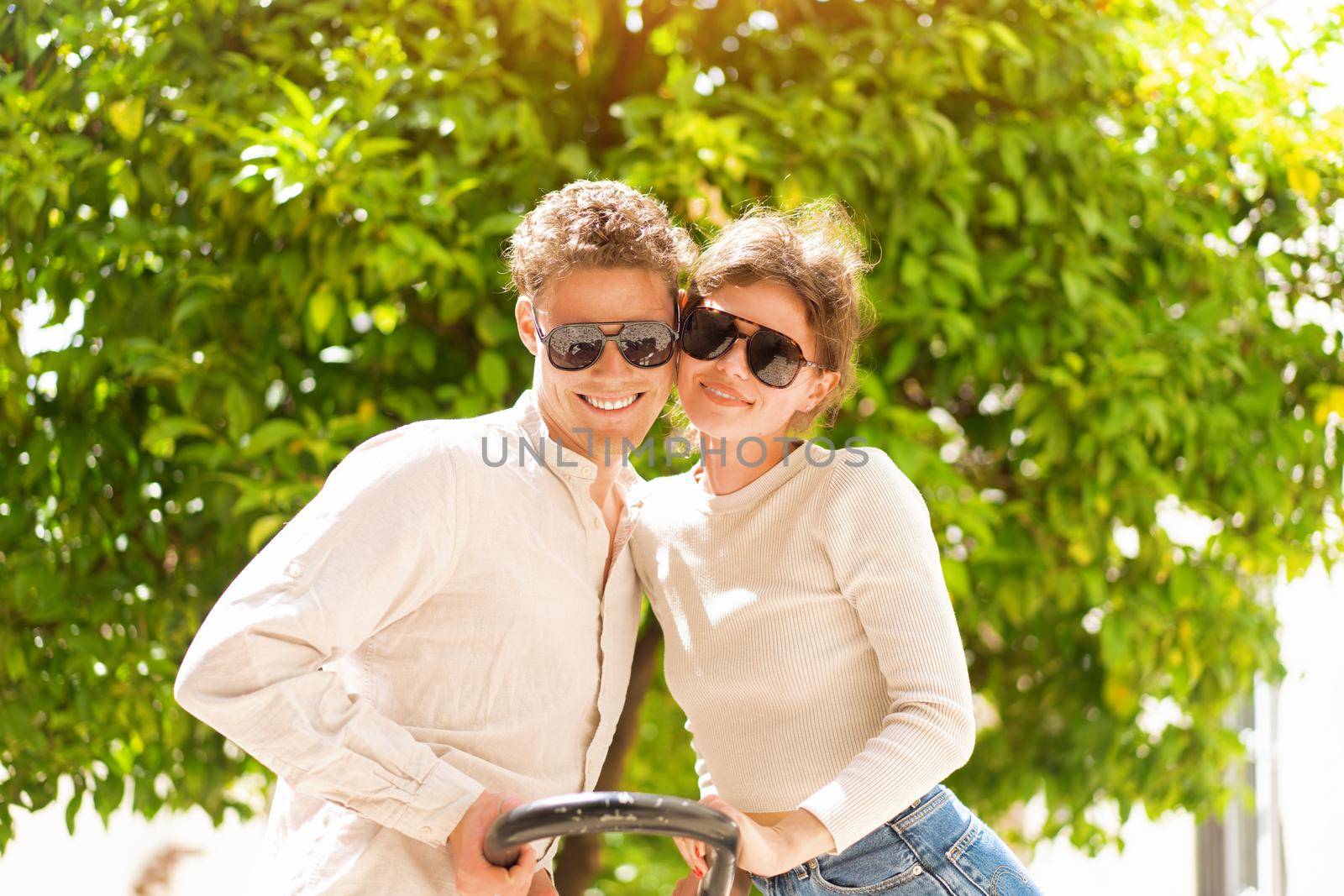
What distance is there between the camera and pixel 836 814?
4.81ft

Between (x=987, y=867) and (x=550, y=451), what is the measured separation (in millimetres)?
796

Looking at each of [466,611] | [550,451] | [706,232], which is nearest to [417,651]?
[466,611]

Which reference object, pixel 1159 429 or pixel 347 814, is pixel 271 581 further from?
pixel 1159 429

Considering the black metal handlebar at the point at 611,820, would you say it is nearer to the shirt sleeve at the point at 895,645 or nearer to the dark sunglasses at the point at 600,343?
the shirt sleeve at the point at 895,645

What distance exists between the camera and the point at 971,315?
2672 mm

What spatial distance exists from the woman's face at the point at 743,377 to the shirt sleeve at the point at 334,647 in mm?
399

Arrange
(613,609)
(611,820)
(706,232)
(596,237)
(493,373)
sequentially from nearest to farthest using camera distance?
1. (611,820)
2. (596,237)
3. (613,609)
4. (493,373)
5. (706,232)

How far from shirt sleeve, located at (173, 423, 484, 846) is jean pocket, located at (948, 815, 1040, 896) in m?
0.65

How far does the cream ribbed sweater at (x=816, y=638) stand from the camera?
59.3 inches

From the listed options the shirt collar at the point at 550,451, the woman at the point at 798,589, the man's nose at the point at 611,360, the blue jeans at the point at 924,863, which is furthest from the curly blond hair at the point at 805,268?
the blue jeans at the point at 924,863

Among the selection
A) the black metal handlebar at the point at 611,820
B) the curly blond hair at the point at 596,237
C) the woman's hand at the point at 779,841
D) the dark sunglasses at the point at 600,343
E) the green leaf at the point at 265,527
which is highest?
the curly blond hair at the point at 596,237

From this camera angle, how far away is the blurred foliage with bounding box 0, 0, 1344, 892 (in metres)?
2.43

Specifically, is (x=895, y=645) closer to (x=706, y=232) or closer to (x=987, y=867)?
(x=987, y=867)

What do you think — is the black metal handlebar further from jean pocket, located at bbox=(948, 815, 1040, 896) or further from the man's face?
the man's face
